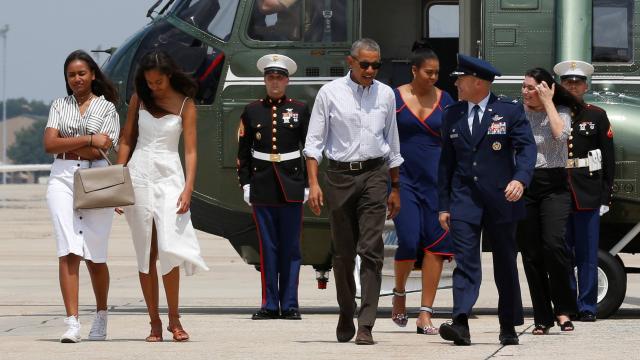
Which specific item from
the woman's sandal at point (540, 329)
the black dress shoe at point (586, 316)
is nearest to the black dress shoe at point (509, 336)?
the woman's sandal at point (540, 329)

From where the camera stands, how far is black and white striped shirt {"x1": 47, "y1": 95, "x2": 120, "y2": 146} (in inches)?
405

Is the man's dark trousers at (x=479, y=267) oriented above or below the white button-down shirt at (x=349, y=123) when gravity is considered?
below

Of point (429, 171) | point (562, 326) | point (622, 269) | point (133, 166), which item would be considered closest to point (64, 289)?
point (133, 166)

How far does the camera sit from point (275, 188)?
39.7ft

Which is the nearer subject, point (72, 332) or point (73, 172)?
point (72, 332)

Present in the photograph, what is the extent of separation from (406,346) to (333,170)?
118 centimetres

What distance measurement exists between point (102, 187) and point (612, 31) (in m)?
4.66

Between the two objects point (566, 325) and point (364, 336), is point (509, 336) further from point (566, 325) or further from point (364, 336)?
point (566, 325)

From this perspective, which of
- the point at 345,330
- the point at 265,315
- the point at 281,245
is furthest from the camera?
Answer: the point at 281,245

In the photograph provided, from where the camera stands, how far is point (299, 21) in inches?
496

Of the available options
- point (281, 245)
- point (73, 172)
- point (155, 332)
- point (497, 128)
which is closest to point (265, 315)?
point (281, 245)

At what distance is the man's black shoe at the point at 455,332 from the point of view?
9.76 m

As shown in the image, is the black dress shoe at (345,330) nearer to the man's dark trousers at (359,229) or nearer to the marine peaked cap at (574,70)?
the man's dark trousers at (359,229)

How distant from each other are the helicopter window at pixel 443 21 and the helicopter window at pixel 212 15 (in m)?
2.08
